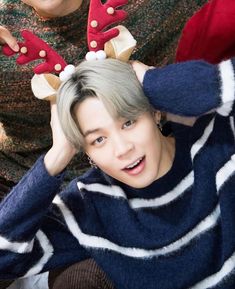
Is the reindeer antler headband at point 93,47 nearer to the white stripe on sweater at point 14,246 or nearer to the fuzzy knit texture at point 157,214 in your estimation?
the fuzzy knit texture at point 157,214

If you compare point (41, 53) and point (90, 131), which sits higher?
point (41, 53)

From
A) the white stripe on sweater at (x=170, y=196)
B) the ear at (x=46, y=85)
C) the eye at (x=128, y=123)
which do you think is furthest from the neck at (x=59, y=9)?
the white stripe on sweater at (x=170, y=196)

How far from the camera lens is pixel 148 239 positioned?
3.88ft

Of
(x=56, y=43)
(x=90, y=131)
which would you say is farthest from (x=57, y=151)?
(x=56, y=43)

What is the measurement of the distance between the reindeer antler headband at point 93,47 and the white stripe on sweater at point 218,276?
0.48 m

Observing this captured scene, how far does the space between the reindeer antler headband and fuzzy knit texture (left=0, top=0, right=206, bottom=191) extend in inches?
13.2

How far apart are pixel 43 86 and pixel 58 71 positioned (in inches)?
1.7

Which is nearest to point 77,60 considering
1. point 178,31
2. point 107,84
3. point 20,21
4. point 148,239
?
point 20,21

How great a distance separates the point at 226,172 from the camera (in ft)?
3.68

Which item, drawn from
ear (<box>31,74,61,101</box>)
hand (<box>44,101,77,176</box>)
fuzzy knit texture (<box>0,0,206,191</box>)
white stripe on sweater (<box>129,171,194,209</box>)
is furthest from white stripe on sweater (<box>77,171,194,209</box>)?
fuzzy knit texture (<box>0,0,206,191</box>)

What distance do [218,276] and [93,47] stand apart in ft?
1.80

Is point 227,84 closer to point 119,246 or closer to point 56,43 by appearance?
point 119,246

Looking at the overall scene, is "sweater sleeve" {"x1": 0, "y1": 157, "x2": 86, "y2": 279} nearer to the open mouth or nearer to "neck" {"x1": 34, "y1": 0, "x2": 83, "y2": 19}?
the open mouth

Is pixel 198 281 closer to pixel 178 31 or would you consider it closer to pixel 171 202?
pixel 171 202
